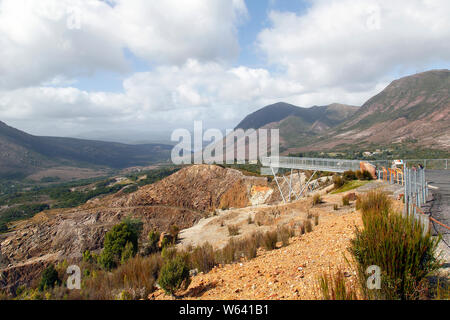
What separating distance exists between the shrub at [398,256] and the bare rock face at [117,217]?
2068 centimetres

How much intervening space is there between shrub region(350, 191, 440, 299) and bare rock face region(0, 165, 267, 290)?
814 inches

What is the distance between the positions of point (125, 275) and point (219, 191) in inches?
1293

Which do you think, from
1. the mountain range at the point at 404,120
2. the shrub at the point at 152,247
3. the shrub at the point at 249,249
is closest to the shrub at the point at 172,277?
the shrub at the point at 249,249

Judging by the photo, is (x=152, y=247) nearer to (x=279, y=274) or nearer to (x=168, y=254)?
(x=168, y=254)

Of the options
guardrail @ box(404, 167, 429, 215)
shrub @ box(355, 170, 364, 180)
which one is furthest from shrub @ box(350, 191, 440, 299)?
shrub @ box(355, 170, 364, 180)

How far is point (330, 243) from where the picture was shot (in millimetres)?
6609

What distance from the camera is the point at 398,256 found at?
356cm

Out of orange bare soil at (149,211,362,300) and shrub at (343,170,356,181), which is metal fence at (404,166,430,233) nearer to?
orange bare soil at (149,211,362,300)

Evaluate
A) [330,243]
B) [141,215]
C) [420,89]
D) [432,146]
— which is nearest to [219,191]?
[141,215]

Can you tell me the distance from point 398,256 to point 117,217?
30.6 m

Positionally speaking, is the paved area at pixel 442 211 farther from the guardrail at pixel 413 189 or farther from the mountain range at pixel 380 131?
the mountain range at pixel 380 131

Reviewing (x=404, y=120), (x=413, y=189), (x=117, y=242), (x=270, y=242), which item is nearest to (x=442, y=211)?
(x=413, y=189)

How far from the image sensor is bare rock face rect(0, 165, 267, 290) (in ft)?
74.3
